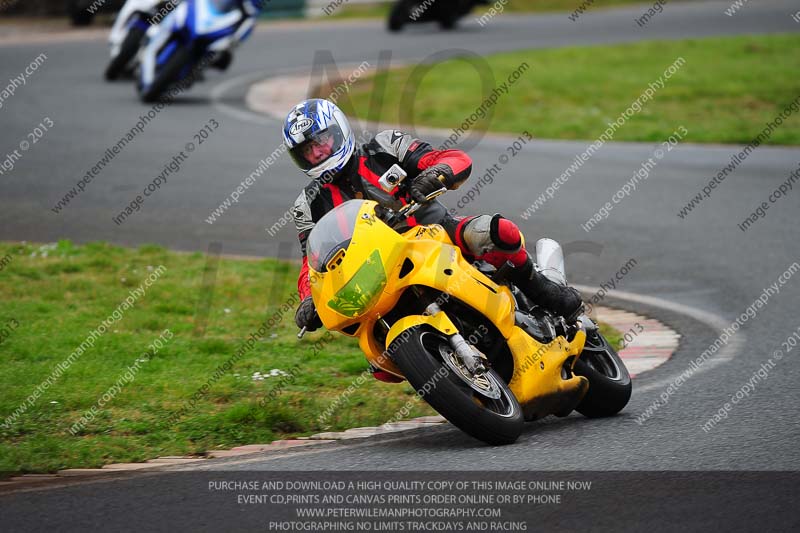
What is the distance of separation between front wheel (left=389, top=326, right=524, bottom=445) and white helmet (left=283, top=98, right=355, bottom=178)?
3.67 ft

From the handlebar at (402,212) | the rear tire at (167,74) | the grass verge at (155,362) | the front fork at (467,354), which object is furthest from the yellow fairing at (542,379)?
the rear tire at (167,74)

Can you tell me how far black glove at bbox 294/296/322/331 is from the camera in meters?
5.84

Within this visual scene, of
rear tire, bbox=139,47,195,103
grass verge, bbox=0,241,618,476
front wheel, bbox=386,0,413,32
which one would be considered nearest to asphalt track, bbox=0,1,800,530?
rear tire, bbox=139,47,195,103

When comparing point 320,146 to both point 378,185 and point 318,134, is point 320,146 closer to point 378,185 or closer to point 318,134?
point 318,134

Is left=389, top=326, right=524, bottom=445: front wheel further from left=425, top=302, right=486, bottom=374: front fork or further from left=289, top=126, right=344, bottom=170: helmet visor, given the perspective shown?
left=289, top=126, right=344, bottom=170: helmet visor

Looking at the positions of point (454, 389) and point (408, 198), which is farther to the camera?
point (408, 198)

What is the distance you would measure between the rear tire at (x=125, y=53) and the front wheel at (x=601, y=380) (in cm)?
1284

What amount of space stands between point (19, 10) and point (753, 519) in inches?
1018

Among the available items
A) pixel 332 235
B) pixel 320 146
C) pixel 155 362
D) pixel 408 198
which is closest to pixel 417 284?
pixel 332 235

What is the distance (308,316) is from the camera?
5.85 metres

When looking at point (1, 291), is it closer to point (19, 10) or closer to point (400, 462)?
point (400, 462)

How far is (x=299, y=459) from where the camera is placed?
550 cm

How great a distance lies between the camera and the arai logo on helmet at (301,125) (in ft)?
19.4

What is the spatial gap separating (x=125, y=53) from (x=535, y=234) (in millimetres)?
9650
